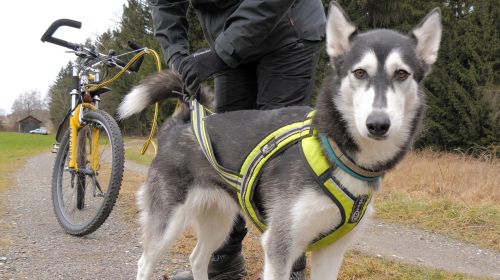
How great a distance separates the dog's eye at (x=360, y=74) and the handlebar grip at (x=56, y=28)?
3.93m

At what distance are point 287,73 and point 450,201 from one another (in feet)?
13.0

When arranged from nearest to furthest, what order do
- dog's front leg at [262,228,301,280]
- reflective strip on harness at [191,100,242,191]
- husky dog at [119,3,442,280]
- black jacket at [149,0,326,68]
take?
husky dog at [119,3,442,280], dog's front leg at [262,228,301,280], reflective strip on harness at [191,100,242,191], black jacket at [149,0,326,68]

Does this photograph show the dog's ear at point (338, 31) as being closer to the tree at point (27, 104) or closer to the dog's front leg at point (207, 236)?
the dog's front leg at point (207, 236)

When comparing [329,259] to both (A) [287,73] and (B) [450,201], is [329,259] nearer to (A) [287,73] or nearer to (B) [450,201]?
(A) [287,73]

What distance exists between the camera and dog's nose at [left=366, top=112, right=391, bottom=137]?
2.08 m

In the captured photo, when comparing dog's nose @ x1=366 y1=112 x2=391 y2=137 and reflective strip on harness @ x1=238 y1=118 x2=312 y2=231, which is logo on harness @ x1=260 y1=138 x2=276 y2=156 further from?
dog's nose @ x1=366 y1=112 x2=391 y2=137

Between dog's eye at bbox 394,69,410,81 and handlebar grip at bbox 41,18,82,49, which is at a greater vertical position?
handlebar grip at bbox 41,18,82,49

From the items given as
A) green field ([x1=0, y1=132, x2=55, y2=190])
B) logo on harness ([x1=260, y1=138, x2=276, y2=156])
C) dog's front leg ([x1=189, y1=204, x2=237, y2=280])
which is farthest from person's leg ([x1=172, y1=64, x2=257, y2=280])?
green field ([x1=0, y1=132, x2=55, y2=190])

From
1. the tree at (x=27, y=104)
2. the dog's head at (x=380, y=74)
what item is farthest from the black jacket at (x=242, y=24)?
the tree at (x=27, y=104)

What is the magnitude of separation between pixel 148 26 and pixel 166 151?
32.3m

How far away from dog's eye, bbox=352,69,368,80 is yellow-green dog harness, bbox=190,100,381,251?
0.37 metres

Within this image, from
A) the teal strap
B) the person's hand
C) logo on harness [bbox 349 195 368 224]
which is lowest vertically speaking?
logo on harness [bbox 349 195 368 224]

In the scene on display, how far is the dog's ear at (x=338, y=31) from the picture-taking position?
2.48m

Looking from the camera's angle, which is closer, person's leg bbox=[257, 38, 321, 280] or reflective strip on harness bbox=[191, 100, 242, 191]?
reflective strip on harness bbox=[191, 100, 242, 191]
